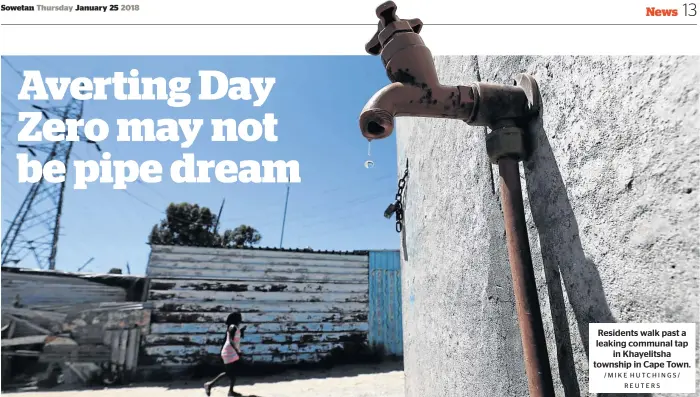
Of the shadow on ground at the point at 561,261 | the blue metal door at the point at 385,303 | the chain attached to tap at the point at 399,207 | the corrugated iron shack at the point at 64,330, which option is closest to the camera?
the shadow on ground at the point at 561,261

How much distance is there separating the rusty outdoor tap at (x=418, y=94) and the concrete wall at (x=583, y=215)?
5.9 inches

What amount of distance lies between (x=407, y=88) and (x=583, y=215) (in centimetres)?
67

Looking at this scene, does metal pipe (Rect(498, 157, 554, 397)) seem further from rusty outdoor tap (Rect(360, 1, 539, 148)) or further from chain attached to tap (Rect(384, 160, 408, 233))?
chain attached to tap (Rect(384, 160, 408, 233))

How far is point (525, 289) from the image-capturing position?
1191 mm

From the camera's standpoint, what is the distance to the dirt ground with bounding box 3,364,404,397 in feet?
24.0

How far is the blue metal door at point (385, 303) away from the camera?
11.1m

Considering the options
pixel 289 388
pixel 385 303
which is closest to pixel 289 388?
pixel 289 388

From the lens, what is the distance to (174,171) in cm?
388
